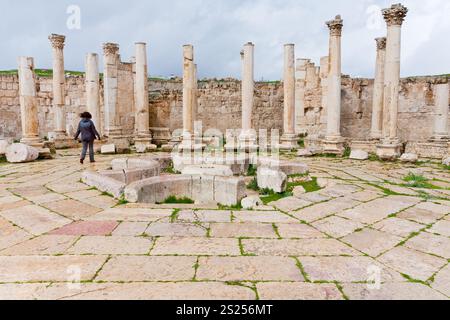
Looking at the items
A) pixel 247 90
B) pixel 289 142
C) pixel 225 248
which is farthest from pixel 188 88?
pixel 225 248

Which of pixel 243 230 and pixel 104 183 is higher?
pixel 104 183

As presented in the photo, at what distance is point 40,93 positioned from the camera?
20062mm

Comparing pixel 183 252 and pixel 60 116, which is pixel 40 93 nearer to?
pixel 60 116

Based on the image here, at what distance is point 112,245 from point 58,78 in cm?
1397

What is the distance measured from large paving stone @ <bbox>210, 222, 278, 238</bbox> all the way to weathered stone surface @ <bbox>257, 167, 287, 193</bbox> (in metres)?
2.44

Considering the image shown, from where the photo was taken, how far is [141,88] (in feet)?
49.3

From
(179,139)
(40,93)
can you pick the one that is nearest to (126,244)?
(179,139)

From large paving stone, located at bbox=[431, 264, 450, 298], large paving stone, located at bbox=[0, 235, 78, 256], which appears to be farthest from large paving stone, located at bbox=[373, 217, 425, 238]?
large paving stone, located at bbox=[0, 235, 78, 256]

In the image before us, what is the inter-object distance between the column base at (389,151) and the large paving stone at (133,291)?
1025cm

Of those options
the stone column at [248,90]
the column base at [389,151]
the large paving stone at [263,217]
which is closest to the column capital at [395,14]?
the column base at [389,151]

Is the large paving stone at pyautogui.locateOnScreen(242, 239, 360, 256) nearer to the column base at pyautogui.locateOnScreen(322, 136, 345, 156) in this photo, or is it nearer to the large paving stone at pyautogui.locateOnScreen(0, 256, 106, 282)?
the large paving stone at pyautogui.locateOnScreen(0, 256, 106, 282)

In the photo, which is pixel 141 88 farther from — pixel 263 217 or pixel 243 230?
pixel 243 230

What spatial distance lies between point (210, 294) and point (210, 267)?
0.51m

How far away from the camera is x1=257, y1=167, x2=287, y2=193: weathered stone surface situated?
7.04 meters
